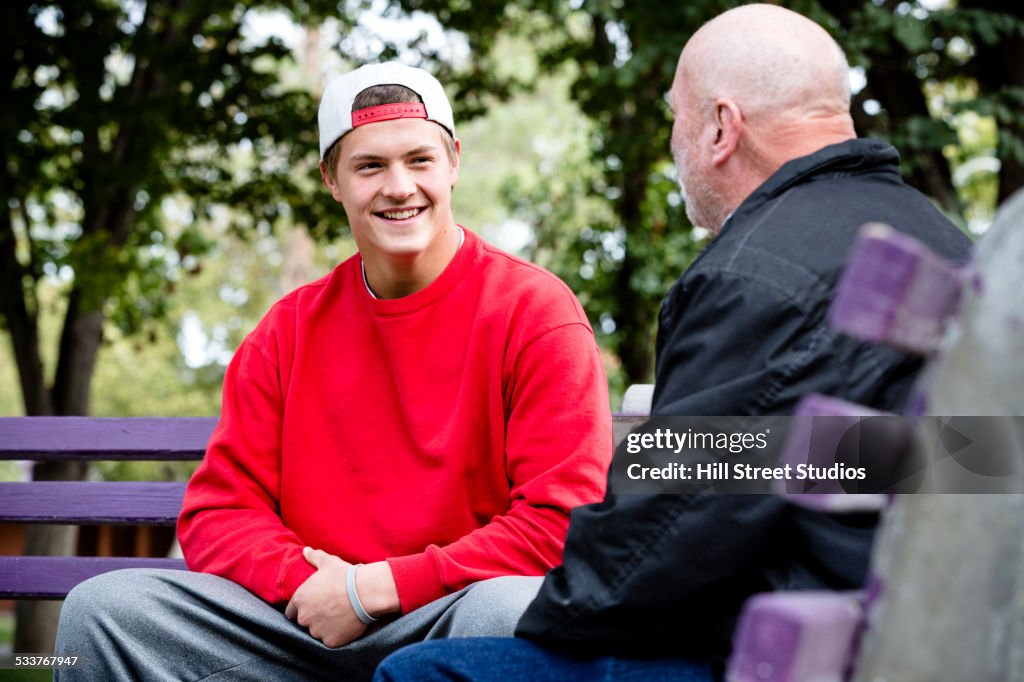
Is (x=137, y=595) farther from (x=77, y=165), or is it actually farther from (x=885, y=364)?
(x=77, y=165)

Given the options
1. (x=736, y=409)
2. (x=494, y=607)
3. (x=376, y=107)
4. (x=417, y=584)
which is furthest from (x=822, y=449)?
(x=376, y=107)

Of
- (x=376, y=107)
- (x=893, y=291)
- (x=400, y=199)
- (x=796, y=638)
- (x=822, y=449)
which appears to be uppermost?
Answer: (x=376, y=107)

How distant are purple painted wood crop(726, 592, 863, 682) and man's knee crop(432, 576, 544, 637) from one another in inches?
40.6

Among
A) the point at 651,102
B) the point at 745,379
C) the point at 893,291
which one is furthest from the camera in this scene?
the point at 651,102

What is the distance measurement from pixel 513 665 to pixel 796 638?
2.59ft

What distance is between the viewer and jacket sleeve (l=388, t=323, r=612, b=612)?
2545 mm

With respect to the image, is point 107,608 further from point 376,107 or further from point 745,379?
point 745,379

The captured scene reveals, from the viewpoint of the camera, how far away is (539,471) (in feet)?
8.61

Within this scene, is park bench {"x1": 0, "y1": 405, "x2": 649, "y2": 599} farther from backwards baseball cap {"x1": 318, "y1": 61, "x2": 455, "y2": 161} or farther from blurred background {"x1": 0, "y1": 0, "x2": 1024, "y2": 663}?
blurred background {"x1": 0, "y1": 0, "x2": 1024, "y2": 663}

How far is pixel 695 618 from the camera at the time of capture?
1.83 meters

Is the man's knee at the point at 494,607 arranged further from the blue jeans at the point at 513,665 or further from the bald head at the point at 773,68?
the bald head at the point at 773,68

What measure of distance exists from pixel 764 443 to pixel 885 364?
0.68 feet

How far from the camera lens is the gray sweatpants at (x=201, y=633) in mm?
2502

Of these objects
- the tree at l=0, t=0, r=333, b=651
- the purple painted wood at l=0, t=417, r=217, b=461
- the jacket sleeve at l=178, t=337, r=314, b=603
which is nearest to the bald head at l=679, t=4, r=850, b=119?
the jacket sleeve at l=178, t=337, r=314, b=603
